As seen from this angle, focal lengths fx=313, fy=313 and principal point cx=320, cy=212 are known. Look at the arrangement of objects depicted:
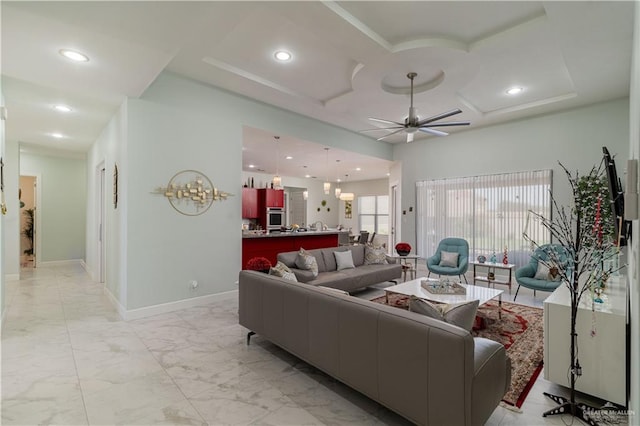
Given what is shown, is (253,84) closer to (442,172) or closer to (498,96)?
(498,96)

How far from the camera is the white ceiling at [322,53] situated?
8.34 ft

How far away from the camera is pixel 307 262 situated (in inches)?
183

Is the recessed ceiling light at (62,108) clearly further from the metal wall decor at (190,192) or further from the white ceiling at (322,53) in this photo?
the metal wall decor at (190,192)

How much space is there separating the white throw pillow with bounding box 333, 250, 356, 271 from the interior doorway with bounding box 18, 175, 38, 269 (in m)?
7.31

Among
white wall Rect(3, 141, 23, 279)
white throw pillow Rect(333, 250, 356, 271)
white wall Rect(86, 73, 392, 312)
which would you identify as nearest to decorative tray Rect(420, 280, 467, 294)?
white throw pillow Rect(333, 250, 356, 271)

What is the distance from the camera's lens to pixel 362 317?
205 cm

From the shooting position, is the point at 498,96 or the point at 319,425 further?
the point at 498,96

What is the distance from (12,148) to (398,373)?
800 centimetres

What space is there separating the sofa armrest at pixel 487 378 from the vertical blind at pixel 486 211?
4751 millimetres

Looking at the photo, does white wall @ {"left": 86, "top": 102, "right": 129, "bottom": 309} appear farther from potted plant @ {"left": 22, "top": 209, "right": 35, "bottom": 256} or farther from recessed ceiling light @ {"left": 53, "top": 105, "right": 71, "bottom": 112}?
potted plant @ {"left": 22, "top": 209, "right": 35, "bottom": 256}

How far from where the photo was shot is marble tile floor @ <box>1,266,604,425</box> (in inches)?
81.7

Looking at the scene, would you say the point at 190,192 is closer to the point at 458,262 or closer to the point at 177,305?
the point at 177,305

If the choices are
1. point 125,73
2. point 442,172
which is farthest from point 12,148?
point 442,172

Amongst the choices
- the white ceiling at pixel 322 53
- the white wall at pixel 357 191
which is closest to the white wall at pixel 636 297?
the white ceiling at pixel 322 53
